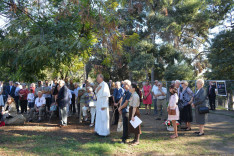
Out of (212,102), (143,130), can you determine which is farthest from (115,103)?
(212,102)

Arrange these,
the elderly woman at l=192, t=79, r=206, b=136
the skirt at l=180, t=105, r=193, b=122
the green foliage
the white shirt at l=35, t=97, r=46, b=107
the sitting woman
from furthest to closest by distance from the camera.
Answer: the green foliage → the white shirt at l=35, t=97, r=46, b=107 → the sitting woman → the skirt at l=180, t=105, r=193, b=122 → the elderly woman at l=192, t=79, r=206, b=136

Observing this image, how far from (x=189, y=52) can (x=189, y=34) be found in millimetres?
2379

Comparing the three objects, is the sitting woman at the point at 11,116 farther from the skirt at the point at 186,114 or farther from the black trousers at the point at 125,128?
the skirt at the point at 186,114

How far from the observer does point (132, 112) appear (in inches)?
232

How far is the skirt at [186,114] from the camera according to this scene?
746 cm

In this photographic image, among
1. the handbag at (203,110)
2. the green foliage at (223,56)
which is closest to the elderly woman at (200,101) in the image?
the handbag at (203,110)

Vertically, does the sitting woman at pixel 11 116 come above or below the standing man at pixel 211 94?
below

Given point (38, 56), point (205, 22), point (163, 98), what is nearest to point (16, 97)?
point (38, 56)

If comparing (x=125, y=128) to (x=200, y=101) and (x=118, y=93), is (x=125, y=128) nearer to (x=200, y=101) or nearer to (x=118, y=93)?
(x=118, y=93)

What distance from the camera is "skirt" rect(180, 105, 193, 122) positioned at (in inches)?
294

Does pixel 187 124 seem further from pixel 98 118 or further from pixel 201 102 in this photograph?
pixel 98 118

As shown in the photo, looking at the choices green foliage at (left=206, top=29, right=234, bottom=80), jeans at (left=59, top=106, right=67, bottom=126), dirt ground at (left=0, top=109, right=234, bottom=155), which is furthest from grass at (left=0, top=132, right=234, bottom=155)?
green foliage at (left=206, top=29, right=234, bottom=80)

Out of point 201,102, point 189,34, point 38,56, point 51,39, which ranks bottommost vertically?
point 201,102

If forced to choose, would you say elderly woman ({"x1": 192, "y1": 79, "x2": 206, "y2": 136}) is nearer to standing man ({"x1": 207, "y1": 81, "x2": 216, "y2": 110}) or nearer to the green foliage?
standing man ({"x1": 207, "y1": 81, "x2": 216, "y2": 110})
